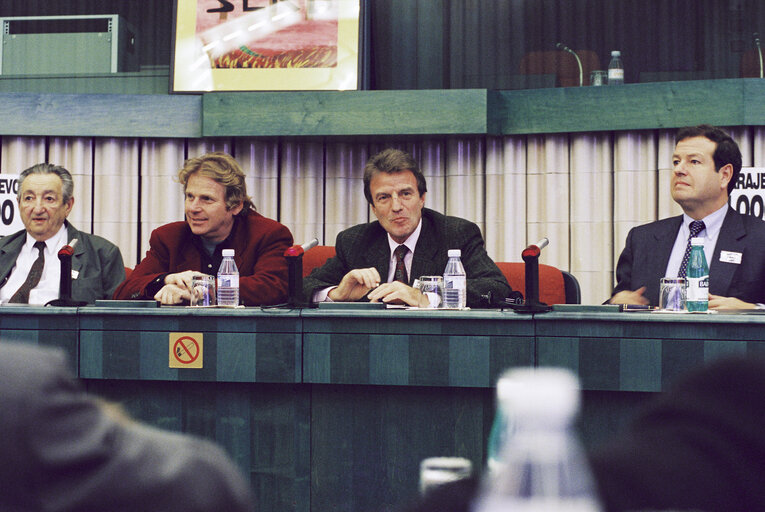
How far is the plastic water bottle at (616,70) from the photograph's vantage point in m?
4.71

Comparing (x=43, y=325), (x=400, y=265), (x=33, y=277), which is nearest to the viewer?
(x=43, y=325)

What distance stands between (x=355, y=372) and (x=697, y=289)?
3.55 feet

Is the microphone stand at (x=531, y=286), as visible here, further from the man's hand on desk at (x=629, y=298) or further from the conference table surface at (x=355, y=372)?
the man's hand on desk at (x=629, y=298)

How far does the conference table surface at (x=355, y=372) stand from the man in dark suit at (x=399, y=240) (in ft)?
1.95

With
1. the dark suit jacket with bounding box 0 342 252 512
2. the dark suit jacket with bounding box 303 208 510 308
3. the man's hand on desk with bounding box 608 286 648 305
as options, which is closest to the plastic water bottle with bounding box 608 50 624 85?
the dark suit jacket with bounding box 303 208 510 308

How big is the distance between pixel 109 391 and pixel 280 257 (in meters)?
0.89

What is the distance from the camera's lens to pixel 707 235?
10.6 ft

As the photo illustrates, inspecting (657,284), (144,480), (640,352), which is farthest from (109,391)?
(144,480)

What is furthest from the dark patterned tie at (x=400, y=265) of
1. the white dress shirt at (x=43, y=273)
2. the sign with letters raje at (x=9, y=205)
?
the sign with letters raje at (x=9, y=205)

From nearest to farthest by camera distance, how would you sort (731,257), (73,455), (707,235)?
(73,455), (731,257), (707,235)

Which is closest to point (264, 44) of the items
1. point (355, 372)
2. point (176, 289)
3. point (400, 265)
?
point (400, 265)

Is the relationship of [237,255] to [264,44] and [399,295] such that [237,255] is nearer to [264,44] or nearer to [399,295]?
[399,295]

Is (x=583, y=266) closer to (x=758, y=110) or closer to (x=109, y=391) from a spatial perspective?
(x=758, y=110)

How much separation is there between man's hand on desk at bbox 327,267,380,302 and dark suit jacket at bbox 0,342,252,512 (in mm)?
2484
